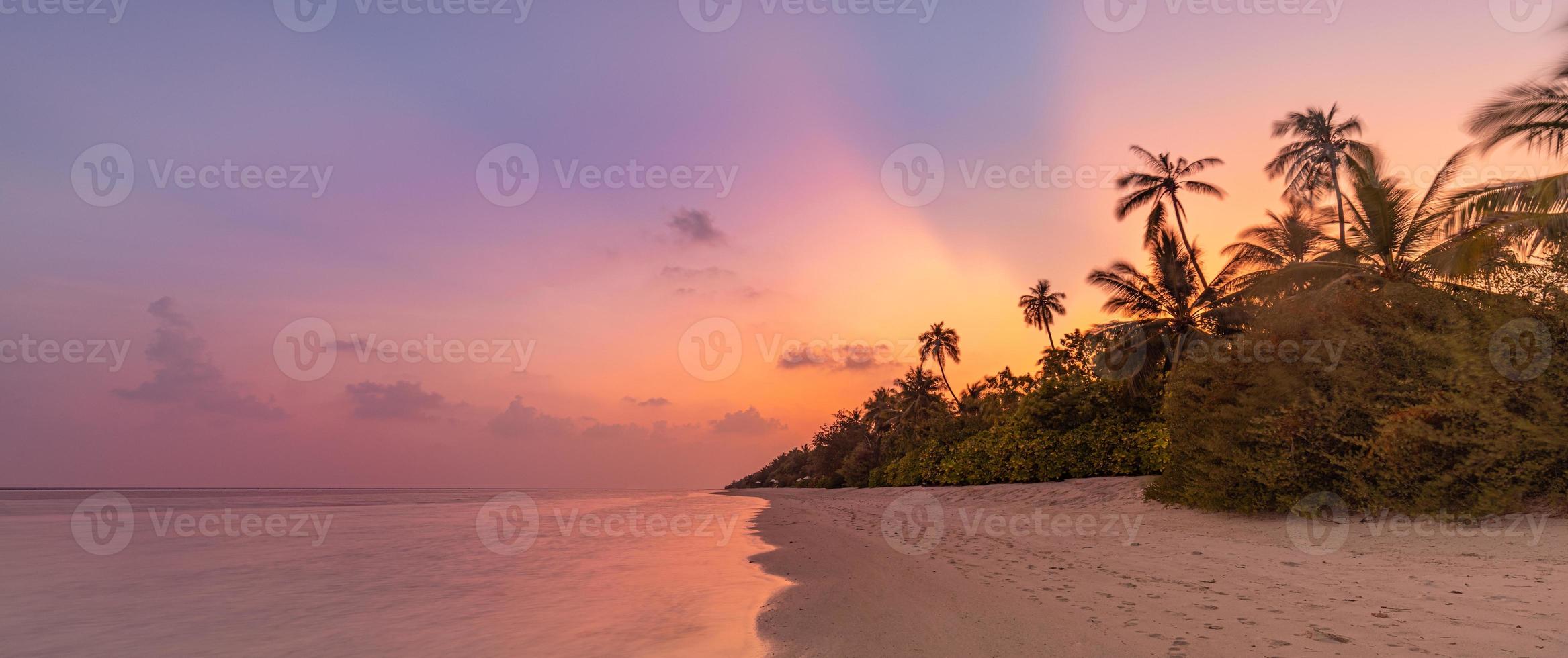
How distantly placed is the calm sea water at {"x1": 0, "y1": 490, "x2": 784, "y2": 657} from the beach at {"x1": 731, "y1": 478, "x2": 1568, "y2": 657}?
1.19 metres

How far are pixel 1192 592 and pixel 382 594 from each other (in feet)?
33.2

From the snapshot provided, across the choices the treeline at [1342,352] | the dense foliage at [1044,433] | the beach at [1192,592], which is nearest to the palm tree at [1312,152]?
the treeline at [1342,352]

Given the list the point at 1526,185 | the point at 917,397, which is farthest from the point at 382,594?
the point at 917,397

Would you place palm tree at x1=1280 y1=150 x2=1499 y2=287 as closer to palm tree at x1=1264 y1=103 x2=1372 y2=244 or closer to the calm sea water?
palm tree at x1=1264 y1=103 x2=1372 y2=244

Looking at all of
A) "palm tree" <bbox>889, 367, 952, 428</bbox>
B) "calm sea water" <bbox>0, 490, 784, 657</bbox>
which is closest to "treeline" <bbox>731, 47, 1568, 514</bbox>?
"calm sea water" <bbox>0, 490, 784, 657</bbox>

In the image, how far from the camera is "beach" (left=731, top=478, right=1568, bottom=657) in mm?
5922

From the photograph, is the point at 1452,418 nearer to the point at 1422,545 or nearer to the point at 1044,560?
the point at 1422,545

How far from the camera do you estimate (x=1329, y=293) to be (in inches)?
600

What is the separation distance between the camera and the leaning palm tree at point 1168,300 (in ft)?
94.0

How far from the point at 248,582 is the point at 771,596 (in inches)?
311

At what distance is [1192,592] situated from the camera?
8.19 metres

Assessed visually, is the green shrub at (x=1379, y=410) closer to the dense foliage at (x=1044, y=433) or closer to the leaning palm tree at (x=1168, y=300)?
the dense foliage at (x=1044, y=433)

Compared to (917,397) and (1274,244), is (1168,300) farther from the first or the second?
(917,397)

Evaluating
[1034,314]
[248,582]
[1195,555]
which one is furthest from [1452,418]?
[1034,314]
